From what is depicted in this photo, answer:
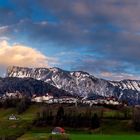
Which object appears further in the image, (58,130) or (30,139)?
(58,130)

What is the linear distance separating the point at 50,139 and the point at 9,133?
6188cm

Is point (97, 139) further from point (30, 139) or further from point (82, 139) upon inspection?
point (30, 139)

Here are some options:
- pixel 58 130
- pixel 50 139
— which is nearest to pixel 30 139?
pixel 50 139

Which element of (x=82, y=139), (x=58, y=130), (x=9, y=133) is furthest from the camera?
(x=9, y=133)

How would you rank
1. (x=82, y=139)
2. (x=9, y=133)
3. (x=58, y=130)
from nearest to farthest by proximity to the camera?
(x=82, y=139)
(x=58, y=130)
(x=9, y=133)

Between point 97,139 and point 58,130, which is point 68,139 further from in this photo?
point 58,130

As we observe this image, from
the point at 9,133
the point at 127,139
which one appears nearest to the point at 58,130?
the point at 9,133

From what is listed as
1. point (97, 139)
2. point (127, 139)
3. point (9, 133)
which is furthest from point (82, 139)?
point (9, 133)

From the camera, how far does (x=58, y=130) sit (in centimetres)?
17875

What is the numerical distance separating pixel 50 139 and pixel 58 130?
38.2m

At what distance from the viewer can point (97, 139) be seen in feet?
461

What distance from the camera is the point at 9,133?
199m

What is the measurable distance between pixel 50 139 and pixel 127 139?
24.1 m

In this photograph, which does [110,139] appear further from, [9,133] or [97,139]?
[9,133]
